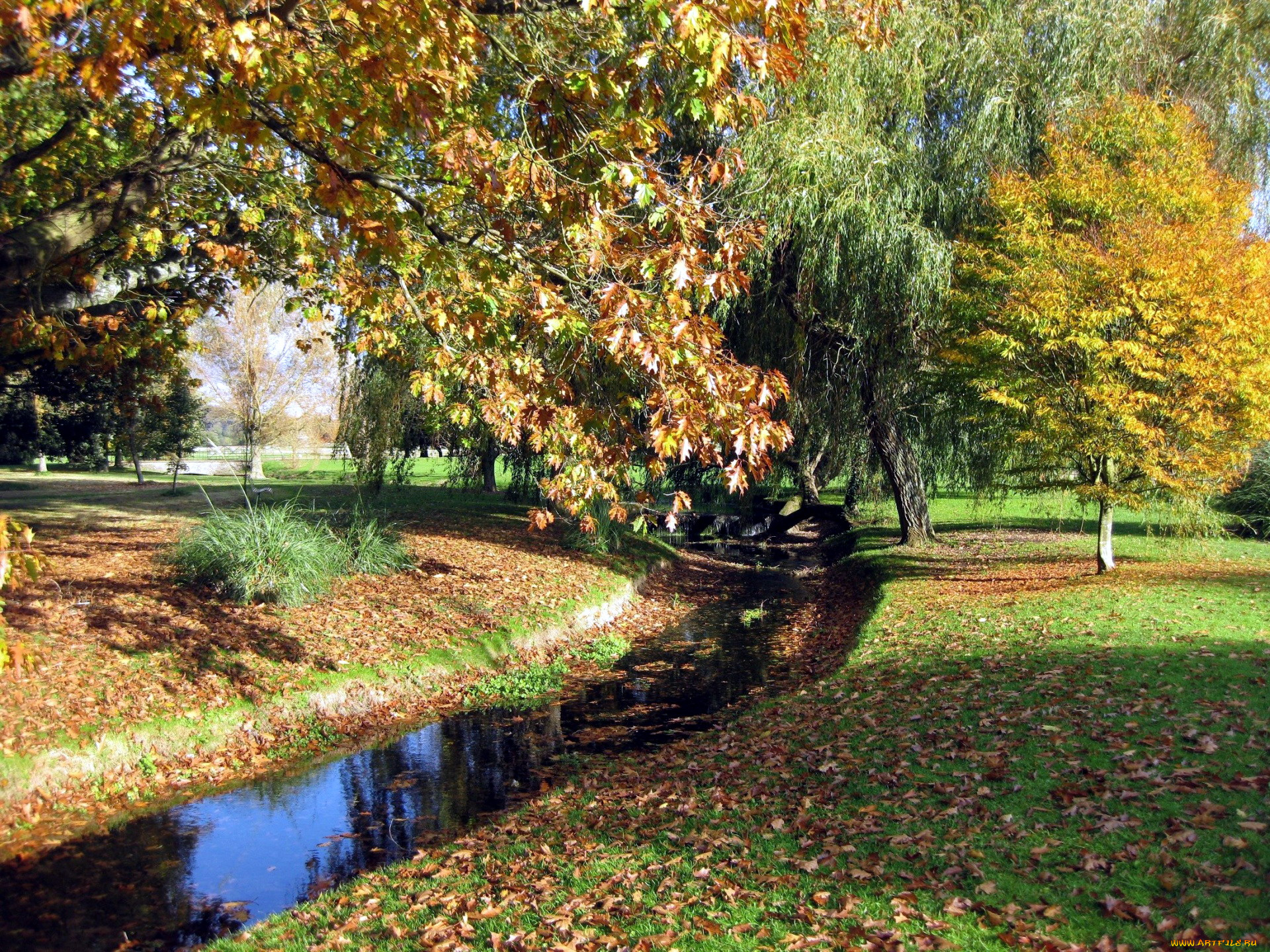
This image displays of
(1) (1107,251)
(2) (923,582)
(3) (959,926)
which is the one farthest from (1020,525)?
(3) (959,926)

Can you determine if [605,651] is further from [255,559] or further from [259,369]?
[259,369]

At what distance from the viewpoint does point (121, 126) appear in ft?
32.8

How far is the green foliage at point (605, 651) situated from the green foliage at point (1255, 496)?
45.3 ft

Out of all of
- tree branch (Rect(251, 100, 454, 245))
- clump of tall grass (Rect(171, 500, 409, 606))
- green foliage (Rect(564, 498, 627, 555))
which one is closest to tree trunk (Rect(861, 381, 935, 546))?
green foliage (Rect(564, 498, 627, 555))

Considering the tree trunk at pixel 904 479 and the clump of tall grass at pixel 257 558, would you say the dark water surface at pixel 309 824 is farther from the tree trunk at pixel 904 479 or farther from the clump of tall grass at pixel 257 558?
the tree trunk at pixel 904 479

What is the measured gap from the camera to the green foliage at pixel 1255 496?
734 inches

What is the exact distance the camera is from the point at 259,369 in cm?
2209

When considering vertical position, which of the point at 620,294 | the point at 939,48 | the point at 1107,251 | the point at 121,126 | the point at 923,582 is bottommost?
the point at 923,582

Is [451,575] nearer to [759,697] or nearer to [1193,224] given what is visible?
[759,697]

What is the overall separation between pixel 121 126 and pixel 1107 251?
502 inches

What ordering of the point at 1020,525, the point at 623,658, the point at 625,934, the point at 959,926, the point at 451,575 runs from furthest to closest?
the point at 1020,525
the point at 451,575
the point at 623,658
the point at 625,934
the point at 959,926

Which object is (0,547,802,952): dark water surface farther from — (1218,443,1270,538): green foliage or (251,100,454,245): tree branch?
(1218,443,1270,538): green foliage

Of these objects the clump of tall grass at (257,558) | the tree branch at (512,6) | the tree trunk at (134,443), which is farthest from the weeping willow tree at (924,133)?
the tree trunk at (134,443)

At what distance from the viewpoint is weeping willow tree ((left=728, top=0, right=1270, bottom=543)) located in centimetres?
1451
